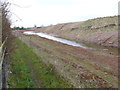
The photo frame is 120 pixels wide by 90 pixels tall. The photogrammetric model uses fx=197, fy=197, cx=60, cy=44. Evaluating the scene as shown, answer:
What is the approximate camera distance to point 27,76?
1248 cm

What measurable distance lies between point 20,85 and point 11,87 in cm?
81

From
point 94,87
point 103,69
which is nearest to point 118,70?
point 103,69

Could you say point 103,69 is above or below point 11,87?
below

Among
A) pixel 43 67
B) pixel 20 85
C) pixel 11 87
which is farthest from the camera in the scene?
pixel 43 67

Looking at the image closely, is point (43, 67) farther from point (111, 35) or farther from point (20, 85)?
point (111, 35)

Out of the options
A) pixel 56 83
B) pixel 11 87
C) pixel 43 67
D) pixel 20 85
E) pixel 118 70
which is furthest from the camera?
pixel 118 70

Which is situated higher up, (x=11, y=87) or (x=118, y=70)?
(x=11, y=87)

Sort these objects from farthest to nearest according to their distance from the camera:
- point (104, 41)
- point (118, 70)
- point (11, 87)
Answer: point (104, 41) → point (118, 70) → point (11, 87)

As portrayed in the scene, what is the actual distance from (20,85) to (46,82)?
1.58 metres

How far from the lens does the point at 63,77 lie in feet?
43.0

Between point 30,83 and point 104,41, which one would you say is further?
point 104,41

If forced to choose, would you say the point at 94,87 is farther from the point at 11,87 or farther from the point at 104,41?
the point at 104,41

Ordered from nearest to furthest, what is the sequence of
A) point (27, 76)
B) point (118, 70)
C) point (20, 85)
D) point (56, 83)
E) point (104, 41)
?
point (20, 85)
point (56, 83)
point (27, 76)
point (118, 70)
point (104, 41)

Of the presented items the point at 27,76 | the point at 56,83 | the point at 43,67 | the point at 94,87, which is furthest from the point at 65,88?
the point at 43,67
